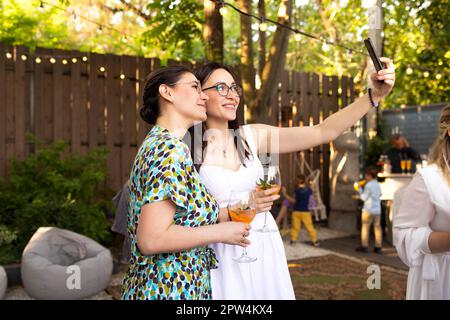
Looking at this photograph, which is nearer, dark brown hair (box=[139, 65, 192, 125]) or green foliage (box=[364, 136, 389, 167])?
dark brown hair (box=[139, 65, 192, 125])

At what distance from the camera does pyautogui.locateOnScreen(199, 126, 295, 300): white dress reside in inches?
75.3

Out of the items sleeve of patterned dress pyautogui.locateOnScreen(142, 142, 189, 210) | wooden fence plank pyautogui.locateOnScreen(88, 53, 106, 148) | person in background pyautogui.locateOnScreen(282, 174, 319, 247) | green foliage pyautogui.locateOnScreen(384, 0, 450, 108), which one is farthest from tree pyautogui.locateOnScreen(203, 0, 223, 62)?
green foliage pyautogui.locateOnScreen(384, 0, 450, 108)

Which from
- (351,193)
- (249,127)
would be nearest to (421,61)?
(351,193)

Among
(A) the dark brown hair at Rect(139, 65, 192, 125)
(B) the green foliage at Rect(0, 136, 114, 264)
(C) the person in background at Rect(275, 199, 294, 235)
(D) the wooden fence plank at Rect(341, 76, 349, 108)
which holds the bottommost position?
(C) the person in background at Rect(275, 199, 294, 235)

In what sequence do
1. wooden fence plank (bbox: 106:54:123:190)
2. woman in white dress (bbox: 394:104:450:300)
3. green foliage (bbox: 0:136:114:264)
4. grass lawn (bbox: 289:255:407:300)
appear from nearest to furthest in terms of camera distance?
1. woman in white dress (bbox: 394:104:450:300)
2. grass lawn (bbox: 289:255:407:300)
3. green foliage (bbox: 0:136:114:264)
4. wooden fence plank (bbox: 106:54:123:190)

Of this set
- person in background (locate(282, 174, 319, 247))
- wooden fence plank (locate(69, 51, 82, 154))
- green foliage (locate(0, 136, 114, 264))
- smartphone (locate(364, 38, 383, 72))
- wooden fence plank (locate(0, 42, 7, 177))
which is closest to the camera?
smartphone (locate(364, 38, 383, 72))

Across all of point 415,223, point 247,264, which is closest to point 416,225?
point 415,223

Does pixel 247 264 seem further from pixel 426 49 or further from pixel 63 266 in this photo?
pixel 426 49

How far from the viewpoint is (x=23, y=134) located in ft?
20.7

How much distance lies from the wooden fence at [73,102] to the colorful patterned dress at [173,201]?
537 centimetres

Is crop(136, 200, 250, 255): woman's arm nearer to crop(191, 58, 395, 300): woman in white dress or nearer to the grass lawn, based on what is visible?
crop(191, 58, 395, 300): woman in white dress

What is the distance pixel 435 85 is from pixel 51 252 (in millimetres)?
9685

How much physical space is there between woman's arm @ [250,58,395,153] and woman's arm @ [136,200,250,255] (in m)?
0.85

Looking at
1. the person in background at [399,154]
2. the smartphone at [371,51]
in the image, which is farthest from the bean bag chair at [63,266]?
the person in background at [399,154]
